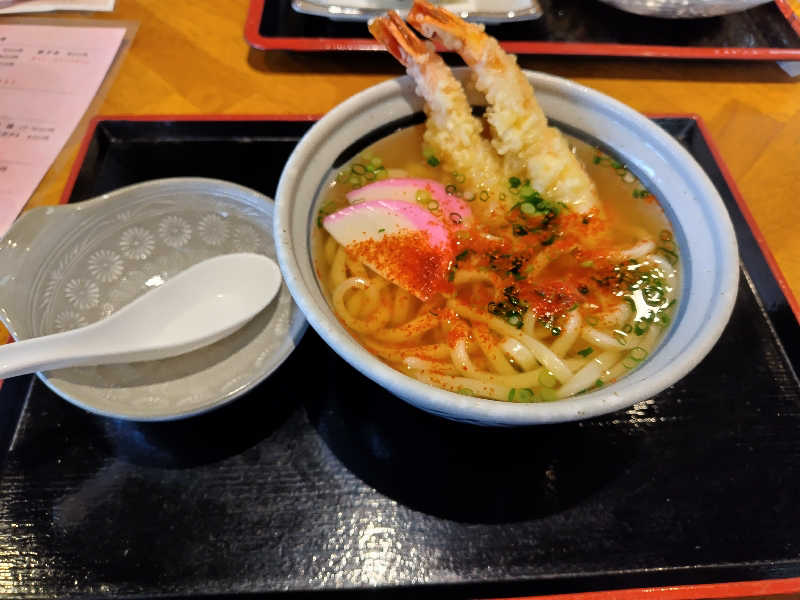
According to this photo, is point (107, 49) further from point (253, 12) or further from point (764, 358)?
point (764, 358)

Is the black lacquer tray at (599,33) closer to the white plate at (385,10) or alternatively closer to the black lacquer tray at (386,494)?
the white plate at (385,10)

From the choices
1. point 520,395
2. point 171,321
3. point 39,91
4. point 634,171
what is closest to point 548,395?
point 520,395

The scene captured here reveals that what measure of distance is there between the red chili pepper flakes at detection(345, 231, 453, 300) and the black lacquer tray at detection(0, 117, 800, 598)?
0.74ft

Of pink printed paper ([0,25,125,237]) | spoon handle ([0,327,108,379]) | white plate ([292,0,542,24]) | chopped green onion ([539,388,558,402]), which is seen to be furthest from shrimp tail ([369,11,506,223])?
pink printed paper ([0,25,125,237])

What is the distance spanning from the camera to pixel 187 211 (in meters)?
1.32

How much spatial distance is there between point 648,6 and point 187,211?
1647 millimetres

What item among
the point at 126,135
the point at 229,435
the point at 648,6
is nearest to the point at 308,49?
the point at 126,135

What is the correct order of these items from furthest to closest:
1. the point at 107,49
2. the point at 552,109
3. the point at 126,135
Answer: the point at 107,49 < the point at 126,135 < the point at 552,109

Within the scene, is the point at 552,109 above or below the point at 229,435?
above

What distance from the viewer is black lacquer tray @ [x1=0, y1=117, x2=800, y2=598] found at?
0.91 meters

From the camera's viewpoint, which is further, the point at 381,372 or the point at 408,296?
the point at 408,296

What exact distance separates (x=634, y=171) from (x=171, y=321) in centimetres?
110

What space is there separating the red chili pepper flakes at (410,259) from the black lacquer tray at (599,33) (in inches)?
34.6

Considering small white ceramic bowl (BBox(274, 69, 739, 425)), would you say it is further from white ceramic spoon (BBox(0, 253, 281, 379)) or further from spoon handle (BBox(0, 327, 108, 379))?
spoon handle (BBox(0, 327, 108, 379))
